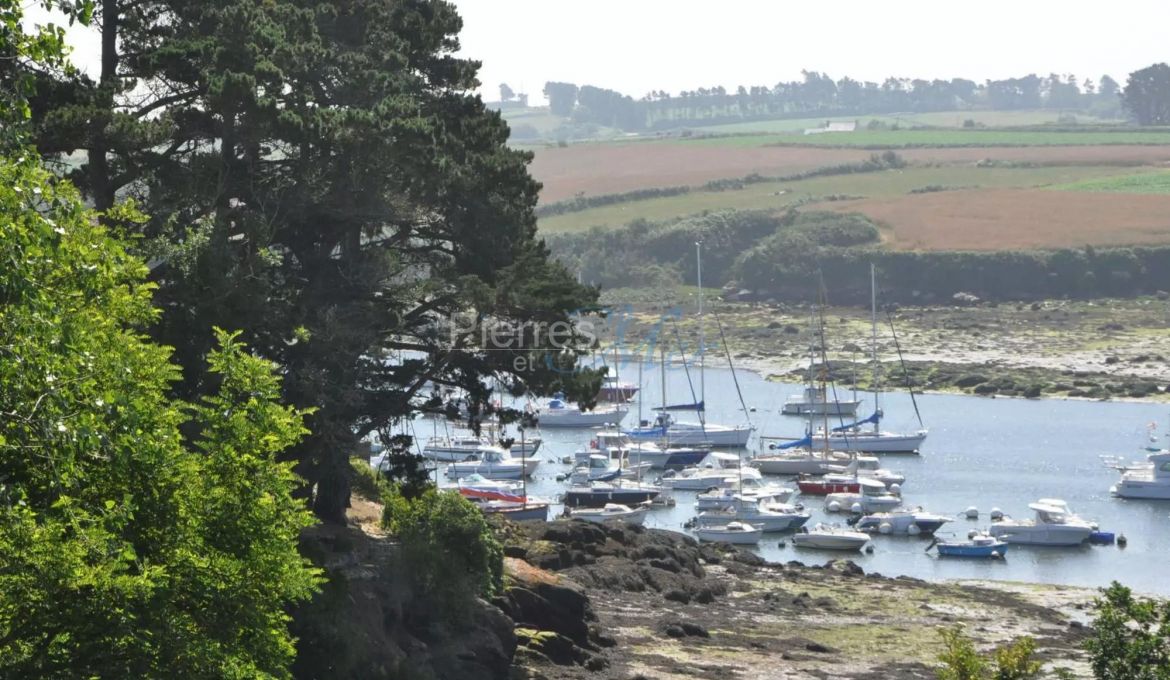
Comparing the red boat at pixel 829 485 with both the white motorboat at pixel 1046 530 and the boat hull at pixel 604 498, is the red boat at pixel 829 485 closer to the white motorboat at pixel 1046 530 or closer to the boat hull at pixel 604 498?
the boat hull at pixel 604 498

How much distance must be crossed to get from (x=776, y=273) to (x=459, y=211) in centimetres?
12851

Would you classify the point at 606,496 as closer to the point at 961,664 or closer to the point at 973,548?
the point at 973,548

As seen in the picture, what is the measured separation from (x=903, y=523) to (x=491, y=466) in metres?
22.0

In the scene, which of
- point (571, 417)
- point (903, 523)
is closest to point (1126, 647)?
point (903, 523)

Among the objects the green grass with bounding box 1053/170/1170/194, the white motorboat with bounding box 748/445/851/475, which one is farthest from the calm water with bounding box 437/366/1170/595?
the green grass with bounding box 1053/170/1170/194

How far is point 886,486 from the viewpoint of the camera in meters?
75.2

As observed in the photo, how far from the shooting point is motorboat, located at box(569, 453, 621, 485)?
250 ft

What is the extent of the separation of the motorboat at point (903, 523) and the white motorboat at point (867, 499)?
6.62 feet

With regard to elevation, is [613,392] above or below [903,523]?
below

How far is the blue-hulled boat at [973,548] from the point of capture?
62.3 m

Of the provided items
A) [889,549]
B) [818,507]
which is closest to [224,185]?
[889,549]

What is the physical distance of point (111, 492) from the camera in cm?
→ 1655

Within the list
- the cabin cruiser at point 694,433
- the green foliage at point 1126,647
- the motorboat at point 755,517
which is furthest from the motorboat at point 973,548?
the green foliage at point 1126,647

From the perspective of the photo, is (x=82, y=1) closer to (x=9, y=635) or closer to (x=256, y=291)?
(x=9, y=635)
